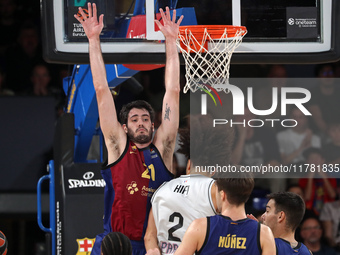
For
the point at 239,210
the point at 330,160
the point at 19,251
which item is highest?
the point at 239,210

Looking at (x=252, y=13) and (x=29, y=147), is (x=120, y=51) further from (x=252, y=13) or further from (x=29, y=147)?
(x=29, y=147)

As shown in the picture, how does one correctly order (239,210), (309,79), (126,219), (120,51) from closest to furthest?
(239,210) < (126,219) < (120,51) < (309,79)

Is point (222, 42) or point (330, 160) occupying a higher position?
point (222, 42)

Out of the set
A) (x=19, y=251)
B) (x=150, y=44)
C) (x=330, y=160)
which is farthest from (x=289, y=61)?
(x=19, y=251)

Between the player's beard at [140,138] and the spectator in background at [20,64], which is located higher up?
the spectator in background at [20,64]

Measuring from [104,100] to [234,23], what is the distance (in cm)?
134

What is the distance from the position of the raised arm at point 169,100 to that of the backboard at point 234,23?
23cm

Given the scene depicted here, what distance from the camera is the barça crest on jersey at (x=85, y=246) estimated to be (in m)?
6.73

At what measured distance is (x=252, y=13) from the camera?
559cm

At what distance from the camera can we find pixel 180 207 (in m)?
4.52

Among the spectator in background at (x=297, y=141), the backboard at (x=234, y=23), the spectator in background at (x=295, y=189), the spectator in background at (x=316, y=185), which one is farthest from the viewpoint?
the spectator in background at (x=297, y=141)

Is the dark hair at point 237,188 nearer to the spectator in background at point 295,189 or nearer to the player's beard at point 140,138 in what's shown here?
the player's beard at point 140,138

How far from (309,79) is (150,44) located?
444cm

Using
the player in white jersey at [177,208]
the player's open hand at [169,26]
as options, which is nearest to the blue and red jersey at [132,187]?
the player in white jersey at [177,208]
